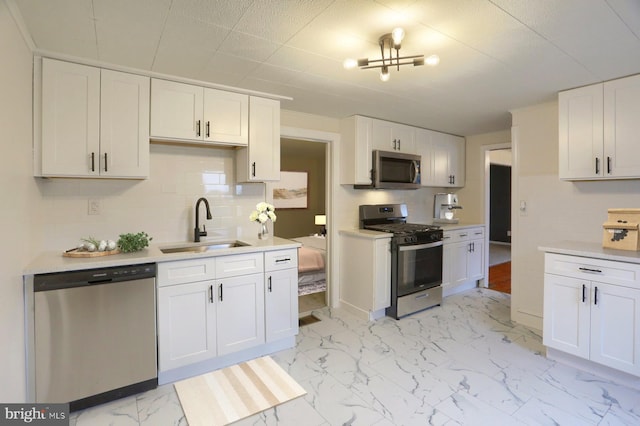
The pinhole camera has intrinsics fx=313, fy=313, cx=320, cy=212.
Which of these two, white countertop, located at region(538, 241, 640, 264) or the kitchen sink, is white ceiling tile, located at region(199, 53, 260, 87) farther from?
white countertop, located at region(538, 241, 640, 264)

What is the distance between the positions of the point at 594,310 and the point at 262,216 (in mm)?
2784

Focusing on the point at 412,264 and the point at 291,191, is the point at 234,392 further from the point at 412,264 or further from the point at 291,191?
the point at 291,191

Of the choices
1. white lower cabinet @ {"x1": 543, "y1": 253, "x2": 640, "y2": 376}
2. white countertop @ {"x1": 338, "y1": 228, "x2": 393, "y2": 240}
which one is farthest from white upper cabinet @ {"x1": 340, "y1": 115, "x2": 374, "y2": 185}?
white lower cabinet @ {"x1": 543, "y1": 253, "x2": 640, "y2": 376}

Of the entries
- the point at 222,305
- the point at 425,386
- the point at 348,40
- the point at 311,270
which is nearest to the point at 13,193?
the point at 222,305

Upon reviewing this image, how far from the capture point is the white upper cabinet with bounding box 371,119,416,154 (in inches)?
152

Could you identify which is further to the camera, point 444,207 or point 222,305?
point 444,207

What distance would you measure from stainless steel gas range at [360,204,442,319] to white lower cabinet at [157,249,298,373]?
126 cm

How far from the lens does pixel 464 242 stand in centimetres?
443

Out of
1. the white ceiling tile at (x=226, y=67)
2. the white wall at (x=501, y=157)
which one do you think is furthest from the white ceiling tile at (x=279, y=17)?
the white wall at (x=501, y=157)

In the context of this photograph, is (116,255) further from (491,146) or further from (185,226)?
(491,146)

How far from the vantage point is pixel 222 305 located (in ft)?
8.19

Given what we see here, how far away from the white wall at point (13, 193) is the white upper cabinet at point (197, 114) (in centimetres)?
77

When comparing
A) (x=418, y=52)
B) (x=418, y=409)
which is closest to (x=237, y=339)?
(x=418, y=409)

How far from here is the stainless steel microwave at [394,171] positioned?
378 cm
